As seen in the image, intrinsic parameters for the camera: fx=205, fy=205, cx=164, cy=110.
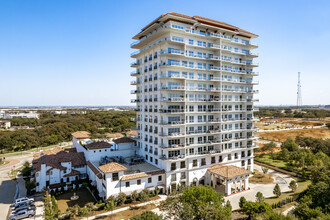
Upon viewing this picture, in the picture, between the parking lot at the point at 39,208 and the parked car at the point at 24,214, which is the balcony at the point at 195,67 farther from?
the parked car at the point at 24,214

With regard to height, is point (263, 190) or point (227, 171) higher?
point (227, 171)

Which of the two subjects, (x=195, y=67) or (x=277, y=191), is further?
(x=195, y=67)

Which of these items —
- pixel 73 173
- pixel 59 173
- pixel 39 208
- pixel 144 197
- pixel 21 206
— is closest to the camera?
pixel 21 206

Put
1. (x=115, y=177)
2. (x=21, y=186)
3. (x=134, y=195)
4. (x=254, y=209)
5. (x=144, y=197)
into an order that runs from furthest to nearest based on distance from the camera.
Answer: (x=21, y=186) → (x=134, y=195) → (x=115, y=177) → (x=144, y=197) → (x=254, y=209)

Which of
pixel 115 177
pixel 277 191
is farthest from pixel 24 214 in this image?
pixel 277 191

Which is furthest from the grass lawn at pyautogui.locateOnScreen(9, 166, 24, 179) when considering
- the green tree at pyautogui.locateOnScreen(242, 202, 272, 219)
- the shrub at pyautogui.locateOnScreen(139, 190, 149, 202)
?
the green tree at pyautogui.locateOnScreen(242, 202, 272, 219)

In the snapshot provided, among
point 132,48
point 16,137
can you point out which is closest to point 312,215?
point 132,48

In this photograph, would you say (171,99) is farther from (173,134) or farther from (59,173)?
(59,173)

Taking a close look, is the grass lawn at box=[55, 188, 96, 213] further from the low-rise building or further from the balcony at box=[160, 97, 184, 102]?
the balcony at box=[160, 97, 184, 102]
